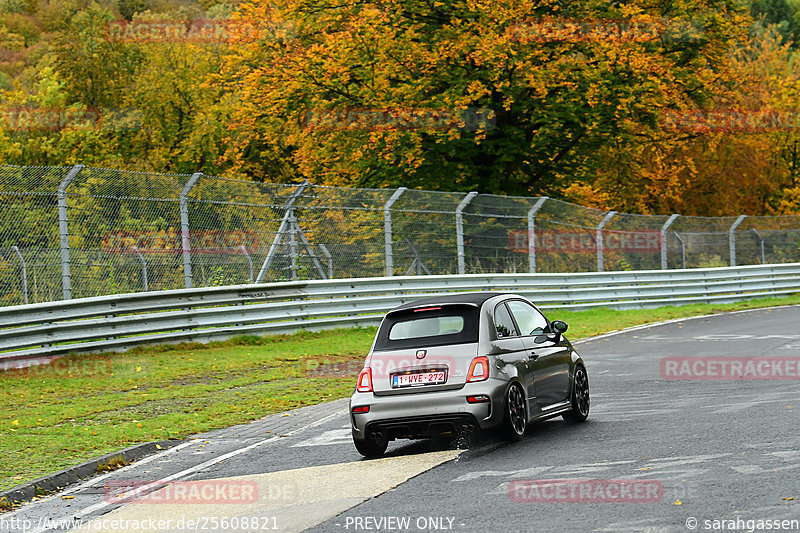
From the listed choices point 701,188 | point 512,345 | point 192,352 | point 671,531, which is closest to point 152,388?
point 192,352

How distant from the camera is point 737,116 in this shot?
124ft

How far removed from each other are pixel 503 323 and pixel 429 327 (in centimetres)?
74

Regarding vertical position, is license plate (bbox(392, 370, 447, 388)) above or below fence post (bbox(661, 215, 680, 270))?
below

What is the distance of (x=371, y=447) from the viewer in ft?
30.8

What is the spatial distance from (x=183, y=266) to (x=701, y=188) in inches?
1548

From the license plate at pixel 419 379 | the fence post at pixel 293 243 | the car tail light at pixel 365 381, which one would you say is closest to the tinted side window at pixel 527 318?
the license plate at pixel 419 379

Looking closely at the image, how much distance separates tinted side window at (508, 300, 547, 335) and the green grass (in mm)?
3387

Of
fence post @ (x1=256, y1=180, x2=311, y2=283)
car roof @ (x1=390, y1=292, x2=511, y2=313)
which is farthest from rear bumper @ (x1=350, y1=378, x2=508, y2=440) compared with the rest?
fence post @ (x1=256, y1=180, x2=311, y2=283)

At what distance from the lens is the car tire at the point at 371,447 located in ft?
30.7
